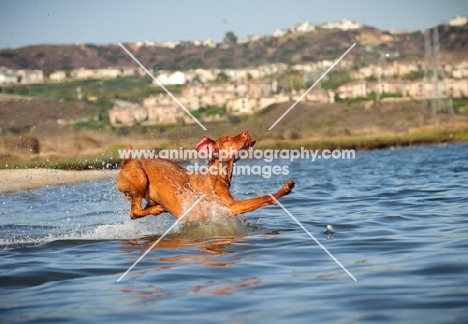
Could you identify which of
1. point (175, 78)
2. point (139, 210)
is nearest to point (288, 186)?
point (139, 210)

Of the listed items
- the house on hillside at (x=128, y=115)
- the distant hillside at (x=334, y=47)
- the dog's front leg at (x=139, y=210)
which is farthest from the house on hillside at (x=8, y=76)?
the dog's front leg at (x=139, y=210)

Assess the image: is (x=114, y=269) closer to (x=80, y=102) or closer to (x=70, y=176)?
(x=70, y=176)

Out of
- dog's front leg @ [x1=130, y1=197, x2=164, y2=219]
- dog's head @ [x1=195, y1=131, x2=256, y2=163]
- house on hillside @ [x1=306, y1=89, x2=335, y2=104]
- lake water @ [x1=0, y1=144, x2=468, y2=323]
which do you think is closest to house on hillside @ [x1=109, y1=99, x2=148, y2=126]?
house on hillside @ [x1=306, y1=89, x2=335, y2=104]

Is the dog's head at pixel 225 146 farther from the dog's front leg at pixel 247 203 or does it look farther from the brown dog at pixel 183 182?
the dog's front leg at pixel 247 203

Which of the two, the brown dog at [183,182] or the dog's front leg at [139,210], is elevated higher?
the brown dog at [183,182]

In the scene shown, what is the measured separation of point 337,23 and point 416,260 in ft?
554

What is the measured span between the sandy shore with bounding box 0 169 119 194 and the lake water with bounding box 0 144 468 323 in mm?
9718

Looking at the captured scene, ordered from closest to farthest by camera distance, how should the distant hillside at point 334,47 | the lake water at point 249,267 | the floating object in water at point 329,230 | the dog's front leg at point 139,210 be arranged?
the lake water at point 249,267, the dog's front leg at point 139,210, the floating object in water at point 329,230, the distant hillside at point 334,47

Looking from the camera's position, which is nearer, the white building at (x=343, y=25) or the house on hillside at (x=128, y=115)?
the house on hillside at (x=128, y=115)

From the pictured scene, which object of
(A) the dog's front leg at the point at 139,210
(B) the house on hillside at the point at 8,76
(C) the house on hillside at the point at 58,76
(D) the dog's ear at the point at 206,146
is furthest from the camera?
(B) the house on hillside at the point at 8,76

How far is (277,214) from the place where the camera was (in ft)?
48.0

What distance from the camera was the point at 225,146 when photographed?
11.2m

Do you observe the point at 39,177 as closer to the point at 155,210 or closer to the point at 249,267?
the point at 155,210

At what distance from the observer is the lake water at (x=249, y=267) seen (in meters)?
7.18
